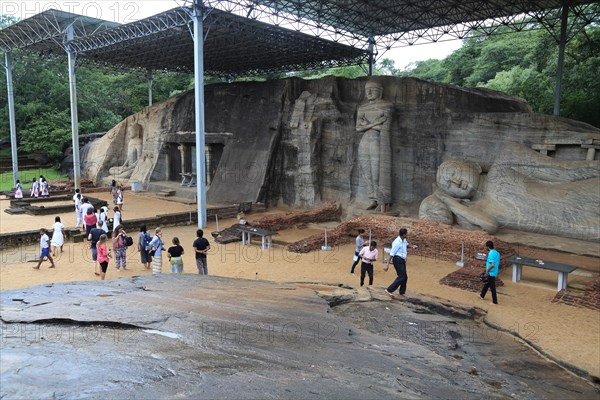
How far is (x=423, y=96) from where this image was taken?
16172 millimetres

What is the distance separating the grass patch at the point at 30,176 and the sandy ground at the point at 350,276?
562 inches

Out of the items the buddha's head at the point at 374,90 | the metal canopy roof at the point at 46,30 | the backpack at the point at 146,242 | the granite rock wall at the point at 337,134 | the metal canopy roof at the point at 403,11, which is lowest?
the backpack at the point at 146,242

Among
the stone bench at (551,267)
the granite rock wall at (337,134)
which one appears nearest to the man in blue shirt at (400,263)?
the stone bench at (551,267)

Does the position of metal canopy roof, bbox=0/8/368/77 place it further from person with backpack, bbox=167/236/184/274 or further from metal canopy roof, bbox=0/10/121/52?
person with backpack, bbox=167/236/184/274

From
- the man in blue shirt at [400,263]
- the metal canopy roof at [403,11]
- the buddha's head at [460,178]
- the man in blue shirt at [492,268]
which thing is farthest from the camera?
the metal canopy roof at [403,11]

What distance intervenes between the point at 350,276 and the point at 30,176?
92.6 feet

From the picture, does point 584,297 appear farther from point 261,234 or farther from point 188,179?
point 188,179

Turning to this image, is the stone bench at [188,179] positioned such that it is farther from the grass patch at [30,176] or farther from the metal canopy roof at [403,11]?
the grass patch at [30,176]

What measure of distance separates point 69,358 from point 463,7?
74.4ft

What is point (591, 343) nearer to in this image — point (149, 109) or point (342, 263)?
point (342, 263)

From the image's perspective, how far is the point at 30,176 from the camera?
31.2 meters

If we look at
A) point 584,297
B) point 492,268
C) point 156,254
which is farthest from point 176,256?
point 584,297

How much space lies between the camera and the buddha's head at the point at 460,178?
44.5 feet

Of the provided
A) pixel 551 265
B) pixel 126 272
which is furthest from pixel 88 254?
pixel 551 265
